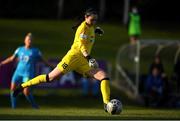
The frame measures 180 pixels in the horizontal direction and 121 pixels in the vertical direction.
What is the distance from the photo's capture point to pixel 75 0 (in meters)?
51.9

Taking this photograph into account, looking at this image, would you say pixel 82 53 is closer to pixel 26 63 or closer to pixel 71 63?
pixel 71 63

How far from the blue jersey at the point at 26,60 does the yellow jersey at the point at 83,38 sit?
492cm

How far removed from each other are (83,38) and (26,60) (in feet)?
17.5

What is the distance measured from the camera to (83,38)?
1728 cm

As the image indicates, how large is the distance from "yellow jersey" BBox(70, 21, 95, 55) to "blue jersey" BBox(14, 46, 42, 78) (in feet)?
16.2

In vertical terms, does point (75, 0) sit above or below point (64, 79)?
above

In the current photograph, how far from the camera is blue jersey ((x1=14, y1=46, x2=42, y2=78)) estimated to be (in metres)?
22.2

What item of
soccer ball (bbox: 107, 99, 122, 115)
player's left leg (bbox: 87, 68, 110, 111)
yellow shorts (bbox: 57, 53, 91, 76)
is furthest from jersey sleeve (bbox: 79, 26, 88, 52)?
soccer ball (bbox: 107, 99, 122, 115)

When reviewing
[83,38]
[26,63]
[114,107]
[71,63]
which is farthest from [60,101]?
[114,107]

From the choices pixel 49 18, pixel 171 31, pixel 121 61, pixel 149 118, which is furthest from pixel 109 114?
pixel 49 18

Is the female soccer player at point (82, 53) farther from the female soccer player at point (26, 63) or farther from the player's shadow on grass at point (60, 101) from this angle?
the player's shadow on grass at point (60, 101)

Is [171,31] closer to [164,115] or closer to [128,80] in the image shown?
[128,80]

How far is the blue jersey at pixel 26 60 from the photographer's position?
2222 centimetres

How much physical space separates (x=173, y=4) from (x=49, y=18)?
819cm
